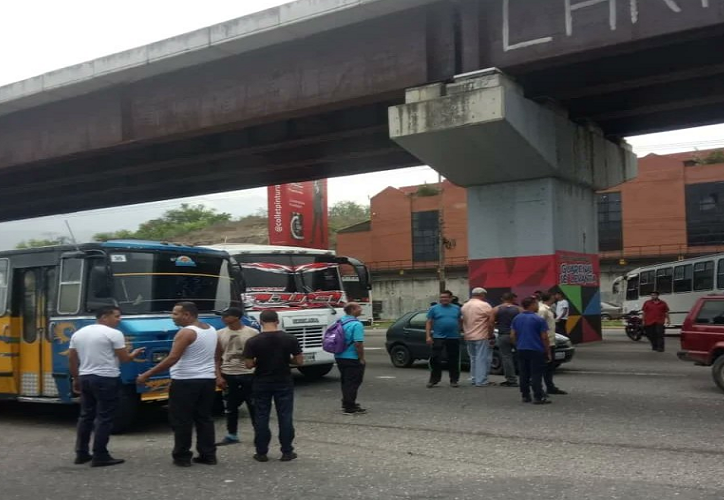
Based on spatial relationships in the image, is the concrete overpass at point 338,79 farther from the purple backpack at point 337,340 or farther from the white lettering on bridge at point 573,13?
the purple backpack at point 337,340

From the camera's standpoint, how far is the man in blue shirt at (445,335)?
1260 cm

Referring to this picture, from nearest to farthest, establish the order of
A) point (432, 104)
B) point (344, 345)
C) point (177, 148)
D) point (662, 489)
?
1. point (662, 489)
2. point (344, 345)
3. point (432, 104)
4. point (177, 148)

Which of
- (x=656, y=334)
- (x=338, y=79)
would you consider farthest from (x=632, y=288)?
(x=338, y=79)

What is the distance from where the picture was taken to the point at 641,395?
11531mm

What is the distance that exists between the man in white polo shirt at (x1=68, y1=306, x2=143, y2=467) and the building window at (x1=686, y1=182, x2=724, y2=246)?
4920cm

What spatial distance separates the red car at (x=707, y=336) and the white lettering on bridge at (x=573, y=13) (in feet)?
17.1

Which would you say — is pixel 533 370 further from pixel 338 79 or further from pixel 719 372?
pixel 338 79

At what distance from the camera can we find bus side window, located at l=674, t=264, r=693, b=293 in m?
27.5

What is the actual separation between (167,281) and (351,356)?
9.05 feet

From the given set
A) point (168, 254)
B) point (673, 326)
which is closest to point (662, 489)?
point (168, 254)

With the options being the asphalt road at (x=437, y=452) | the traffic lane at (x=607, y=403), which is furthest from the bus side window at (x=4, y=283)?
the traffic lane at (x=607, y=403)

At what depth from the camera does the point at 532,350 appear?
10.8 meters

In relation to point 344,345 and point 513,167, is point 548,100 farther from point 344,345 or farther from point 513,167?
point 344,345

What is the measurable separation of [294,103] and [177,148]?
6495mm
